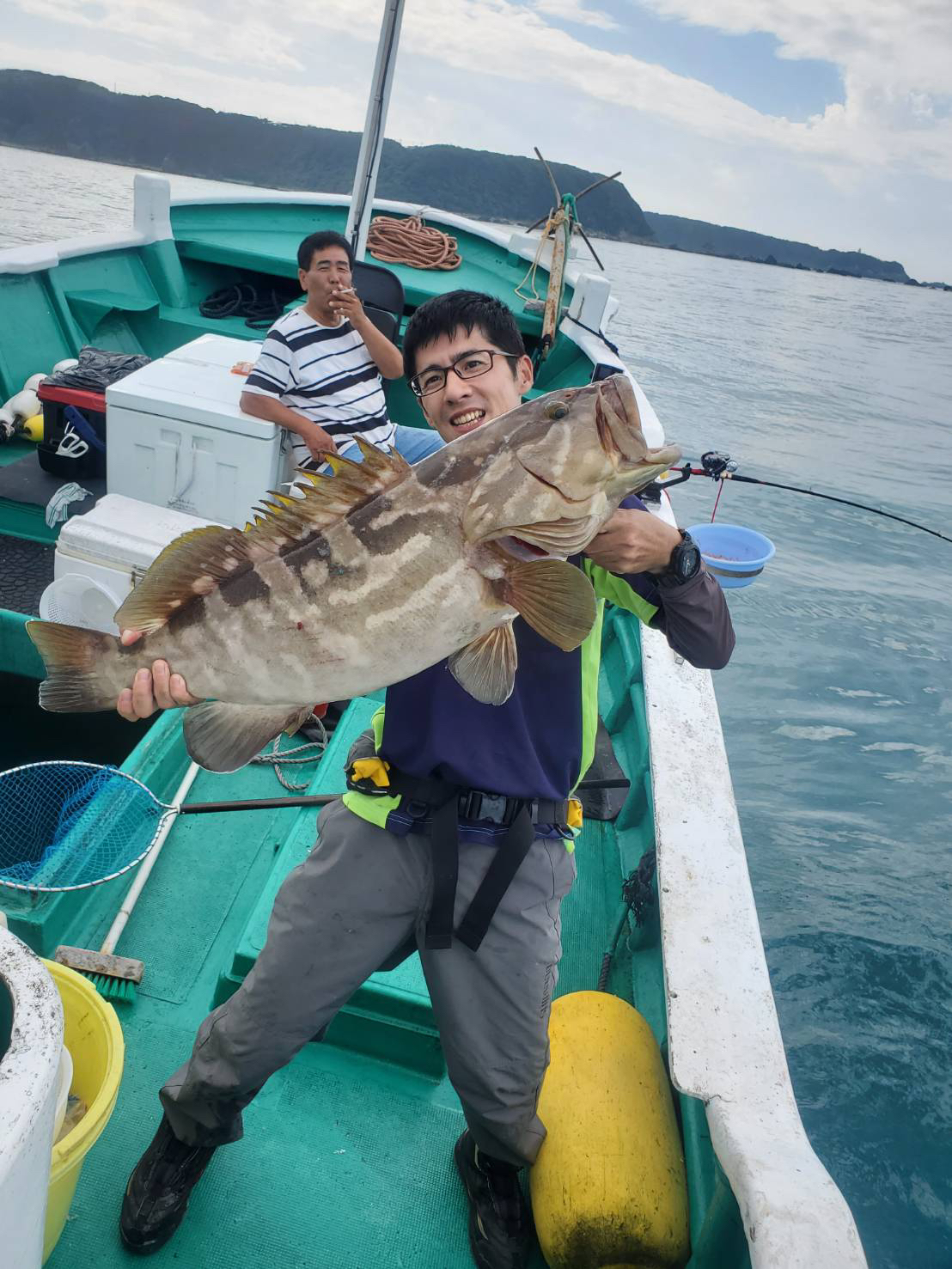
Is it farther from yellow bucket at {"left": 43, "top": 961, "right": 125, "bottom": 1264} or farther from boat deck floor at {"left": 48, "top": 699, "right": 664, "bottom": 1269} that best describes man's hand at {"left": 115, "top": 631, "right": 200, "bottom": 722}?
boat deck floor at {"left": 48, "top": 699, "right": 664, "bottom": 1269}

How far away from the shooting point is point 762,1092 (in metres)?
2.21

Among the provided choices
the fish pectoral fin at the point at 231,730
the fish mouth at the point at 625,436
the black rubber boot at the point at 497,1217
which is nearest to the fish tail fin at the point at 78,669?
the fish pectoral fin at the point at 231,730

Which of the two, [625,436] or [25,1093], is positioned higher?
[625,436]

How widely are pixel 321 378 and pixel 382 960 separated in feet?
12.3

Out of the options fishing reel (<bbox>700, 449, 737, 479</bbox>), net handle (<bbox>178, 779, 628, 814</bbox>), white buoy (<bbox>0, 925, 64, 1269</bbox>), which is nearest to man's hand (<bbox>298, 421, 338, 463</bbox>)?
net handle (<bbox>178, 779, 628, 814</bbox>)

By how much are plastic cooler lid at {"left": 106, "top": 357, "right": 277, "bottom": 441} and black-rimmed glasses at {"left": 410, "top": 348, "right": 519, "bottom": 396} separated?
8.10 ft

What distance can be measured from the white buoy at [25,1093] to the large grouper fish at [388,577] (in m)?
1.02

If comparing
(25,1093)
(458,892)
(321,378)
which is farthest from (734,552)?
(25,1093)

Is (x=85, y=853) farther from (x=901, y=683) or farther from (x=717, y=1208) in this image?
(x=901, y=683)

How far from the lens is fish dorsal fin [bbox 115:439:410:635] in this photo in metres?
2.23

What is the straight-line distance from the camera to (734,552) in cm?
668

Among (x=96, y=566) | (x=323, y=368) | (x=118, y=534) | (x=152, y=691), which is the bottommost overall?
(x=96, y=566)

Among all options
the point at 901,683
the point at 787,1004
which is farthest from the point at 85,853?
the point at 901,683

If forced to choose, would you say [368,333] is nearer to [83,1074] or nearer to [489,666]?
[489,666]
